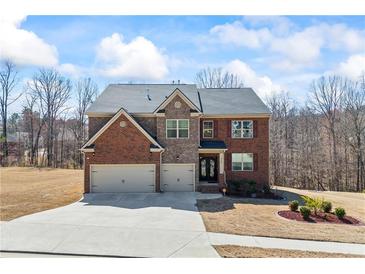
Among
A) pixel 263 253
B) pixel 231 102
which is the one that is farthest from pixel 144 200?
pixel 231 102

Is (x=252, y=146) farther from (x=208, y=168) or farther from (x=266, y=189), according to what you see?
(x=208, y=168)

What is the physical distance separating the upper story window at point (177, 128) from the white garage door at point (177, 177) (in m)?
2.04

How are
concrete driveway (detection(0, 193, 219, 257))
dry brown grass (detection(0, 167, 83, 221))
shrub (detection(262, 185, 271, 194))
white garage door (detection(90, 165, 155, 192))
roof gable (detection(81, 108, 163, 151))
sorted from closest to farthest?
concrete driveway (detection(0, 193, 219, 257))
dry brown grass (detection(0, 167, 83, 221))
roof gable (detection(81, 108, 163, 151))
white garage door (detection(90, 165, 155, 192))
shrub (detection(262, 185, 271, 194))

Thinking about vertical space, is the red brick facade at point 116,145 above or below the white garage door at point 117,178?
above

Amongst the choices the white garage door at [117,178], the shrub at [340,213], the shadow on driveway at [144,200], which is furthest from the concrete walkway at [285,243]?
the white garage door at [117,178]

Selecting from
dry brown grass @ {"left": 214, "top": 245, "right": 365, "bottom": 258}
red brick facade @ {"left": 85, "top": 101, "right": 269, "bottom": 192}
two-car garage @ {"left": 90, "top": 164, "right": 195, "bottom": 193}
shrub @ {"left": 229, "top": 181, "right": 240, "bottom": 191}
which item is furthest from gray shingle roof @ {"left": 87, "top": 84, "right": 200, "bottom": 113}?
dry brown grass @ {"left": 214, "top": 245, "right": 365, "bottom": 258}

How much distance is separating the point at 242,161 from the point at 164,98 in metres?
7.48

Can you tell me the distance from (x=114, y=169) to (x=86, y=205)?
12.7 ft

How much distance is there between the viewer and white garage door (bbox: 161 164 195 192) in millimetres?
20281

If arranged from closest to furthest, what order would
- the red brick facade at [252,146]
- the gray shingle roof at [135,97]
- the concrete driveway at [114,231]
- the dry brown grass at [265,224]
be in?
the concrete driveway at [114,231] → the dry brown grass at [265,224] → the gray shingle roof at [135,97] → the red brick facade at [252,146]

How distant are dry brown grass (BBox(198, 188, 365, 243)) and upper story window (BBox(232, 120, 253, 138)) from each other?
20.4 feet

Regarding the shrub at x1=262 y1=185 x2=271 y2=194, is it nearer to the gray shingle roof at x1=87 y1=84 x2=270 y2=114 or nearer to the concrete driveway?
the gray shingle roof at x1=87 y1=84 x2=270 y2=114

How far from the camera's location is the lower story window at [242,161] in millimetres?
21938

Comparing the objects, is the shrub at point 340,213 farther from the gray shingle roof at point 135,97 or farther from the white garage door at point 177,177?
the gray shingle roof at point 135,97
